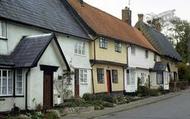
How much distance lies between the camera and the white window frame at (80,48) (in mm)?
34250

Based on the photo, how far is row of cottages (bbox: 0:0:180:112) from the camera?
24.5 metres

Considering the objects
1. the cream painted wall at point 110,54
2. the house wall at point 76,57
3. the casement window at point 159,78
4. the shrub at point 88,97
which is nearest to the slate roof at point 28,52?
the house wall at point 76,57

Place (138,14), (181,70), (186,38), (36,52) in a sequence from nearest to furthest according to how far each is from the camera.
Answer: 1. (36,52)
2. (138,14)
3. (181,70)
4. (186,38)

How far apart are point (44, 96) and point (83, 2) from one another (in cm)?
1735

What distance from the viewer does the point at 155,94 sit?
46.5 meters

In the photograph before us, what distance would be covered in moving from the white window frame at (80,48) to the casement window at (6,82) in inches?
407

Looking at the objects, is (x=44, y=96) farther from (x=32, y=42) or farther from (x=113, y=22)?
(x=113, y=22)

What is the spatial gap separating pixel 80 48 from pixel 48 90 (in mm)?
8459

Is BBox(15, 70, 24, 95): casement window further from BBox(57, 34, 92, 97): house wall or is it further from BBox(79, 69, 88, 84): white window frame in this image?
BBox(79, 69, 88, 84): white window frame

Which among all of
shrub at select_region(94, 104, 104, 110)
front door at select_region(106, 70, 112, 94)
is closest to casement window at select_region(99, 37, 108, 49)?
front door at select_region(106, 70, 112, 94)

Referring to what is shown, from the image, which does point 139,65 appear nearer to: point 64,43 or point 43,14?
point 64,43

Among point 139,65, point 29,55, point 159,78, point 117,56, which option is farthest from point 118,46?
point 29,55

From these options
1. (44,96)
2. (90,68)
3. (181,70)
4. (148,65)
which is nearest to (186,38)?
(181,70)

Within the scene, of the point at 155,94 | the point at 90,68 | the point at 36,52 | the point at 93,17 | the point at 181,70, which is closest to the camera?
the point at 36,52
